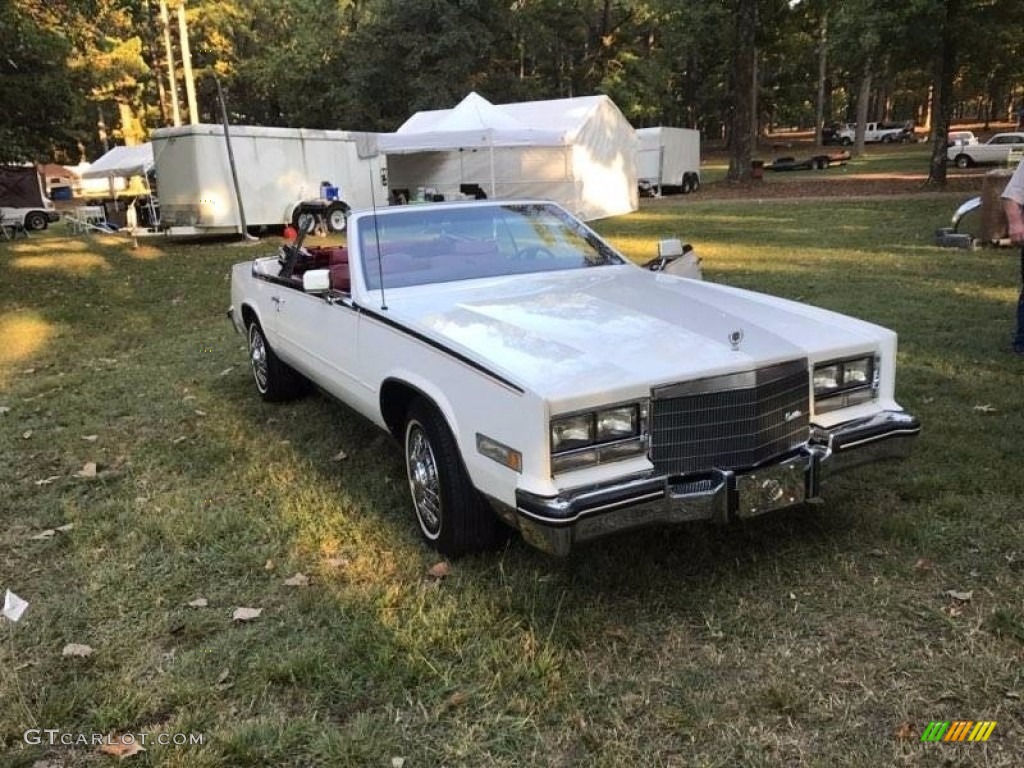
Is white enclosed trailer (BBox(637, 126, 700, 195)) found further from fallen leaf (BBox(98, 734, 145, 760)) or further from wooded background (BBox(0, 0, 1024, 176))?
fallen leaf (BBox(98, 734, 145, 760))

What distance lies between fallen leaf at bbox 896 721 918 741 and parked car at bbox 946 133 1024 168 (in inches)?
1361

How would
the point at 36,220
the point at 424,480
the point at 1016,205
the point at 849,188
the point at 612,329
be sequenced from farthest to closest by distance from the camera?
the point at 36,220 < the point at 849,188 < the point at 1016,205 < the point at 424,480 < the point at 612,329

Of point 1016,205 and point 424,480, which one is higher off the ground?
point 1016,205

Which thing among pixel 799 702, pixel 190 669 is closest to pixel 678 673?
pixel 799 702

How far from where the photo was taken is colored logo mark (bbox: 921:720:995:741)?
97.0 inches

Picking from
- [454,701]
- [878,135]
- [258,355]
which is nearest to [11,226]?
[258,355]

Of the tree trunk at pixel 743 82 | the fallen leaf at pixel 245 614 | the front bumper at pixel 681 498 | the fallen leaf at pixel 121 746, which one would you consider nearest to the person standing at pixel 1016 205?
the front bumper at pixel 681 498

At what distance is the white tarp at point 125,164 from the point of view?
96.6 ft

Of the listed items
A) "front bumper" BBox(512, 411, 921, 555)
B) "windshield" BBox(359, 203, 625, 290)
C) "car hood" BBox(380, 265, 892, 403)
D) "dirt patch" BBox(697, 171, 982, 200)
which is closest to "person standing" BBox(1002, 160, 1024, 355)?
"car hood" BBox(380, 265, 892, 403)

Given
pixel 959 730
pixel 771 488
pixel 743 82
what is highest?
pixel 743 82

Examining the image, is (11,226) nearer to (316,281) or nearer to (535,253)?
(316,281)

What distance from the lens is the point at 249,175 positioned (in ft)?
64.4

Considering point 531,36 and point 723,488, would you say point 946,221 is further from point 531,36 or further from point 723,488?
point 531,36

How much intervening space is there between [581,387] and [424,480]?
44.5 inches
